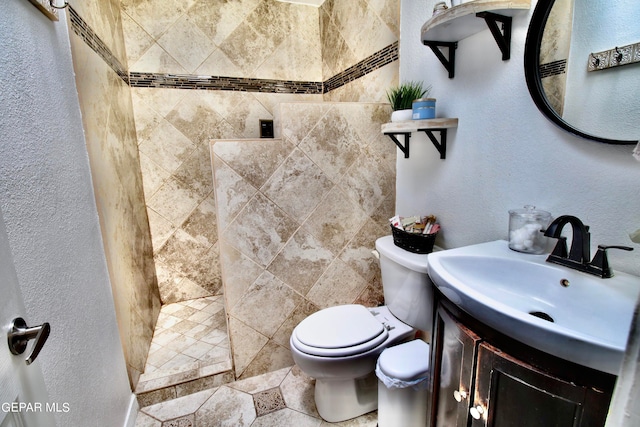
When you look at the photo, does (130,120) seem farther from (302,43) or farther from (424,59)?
(424,59)

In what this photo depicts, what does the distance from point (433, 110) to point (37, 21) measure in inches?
55.8

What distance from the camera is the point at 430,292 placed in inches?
48.7

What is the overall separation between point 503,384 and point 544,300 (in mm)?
314

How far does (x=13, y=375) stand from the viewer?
21.5 inches

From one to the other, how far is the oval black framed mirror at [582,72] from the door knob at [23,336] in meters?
1.38

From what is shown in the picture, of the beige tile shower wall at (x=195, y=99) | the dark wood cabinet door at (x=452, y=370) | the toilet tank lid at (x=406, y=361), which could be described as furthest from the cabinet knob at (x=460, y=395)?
the beige tile shower wall at (x=195, y=99)

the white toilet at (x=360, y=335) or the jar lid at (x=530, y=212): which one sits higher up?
the jar lid at (x=530, y=212)

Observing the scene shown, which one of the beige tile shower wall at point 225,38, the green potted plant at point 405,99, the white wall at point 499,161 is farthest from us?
the beige tile shower wall at point 225,38

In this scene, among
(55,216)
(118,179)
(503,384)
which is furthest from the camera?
(118,179)

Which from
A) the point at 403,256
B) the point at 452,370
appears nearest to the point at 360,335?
the point at 403,256

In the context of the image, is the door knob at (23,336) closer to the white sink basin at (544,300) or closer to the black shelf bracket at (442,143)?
the white sink basin at (544,300)

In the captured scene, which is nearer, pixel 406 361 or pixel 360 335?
pixel 406 361

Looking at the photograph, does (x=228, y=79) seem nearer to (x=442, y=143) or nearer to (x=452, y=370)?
(x=442, y=143)

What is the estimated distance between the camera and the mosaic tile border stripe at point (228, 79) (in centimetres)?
149
